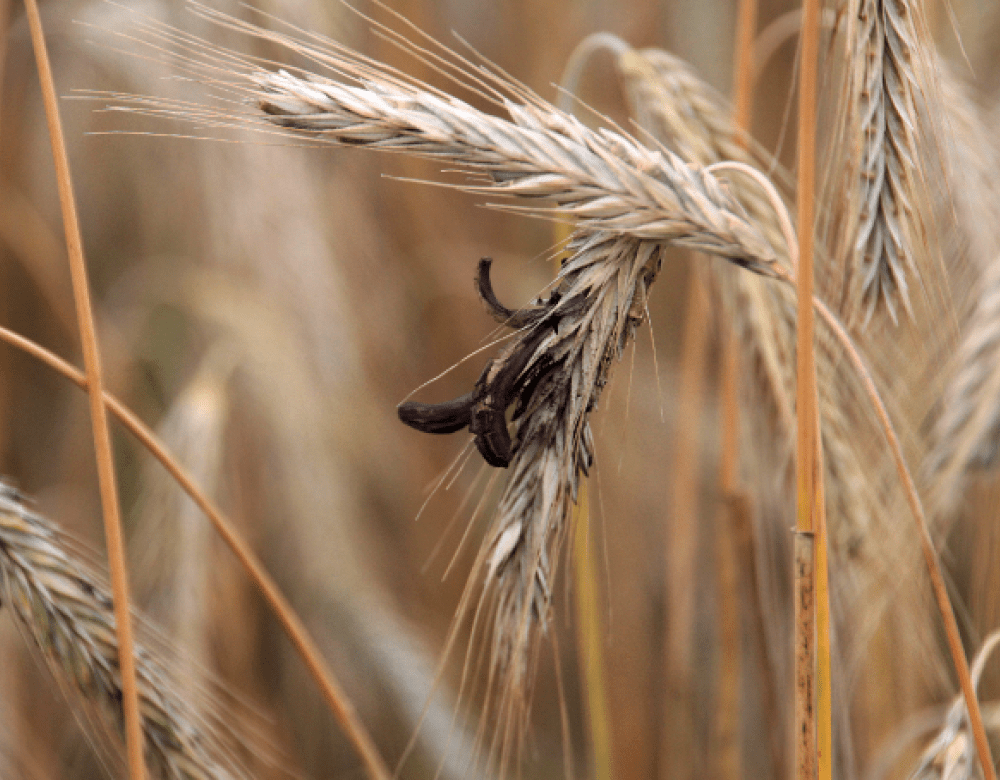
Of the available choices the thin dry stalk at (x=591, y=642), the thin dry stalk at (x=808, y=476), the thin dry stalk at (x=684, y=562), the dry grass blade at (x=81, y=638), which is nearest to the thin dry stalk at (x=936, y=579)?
the thin dry stalk at (x=808, y=476)

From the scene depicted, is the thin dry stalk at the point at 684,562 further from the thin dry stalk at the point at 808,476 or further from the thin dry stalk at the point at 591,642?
the thin dry stalk at the point at 808,476

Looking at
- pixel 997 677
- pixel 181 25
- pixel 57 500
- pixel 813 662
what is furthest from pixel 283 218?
pixel 997 677

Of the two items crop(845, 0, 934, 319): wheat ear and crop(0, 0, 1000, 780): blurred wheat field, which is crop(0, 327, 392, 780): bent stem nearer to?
crop(0, 0, 1000, 780): blurred wheat field

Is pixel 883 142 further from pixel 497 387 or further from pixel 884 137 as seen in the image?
pixel 497 387

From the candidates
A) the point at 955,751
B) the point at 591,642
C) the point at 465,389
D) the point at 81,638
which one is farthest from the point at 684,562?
the point at 81,638

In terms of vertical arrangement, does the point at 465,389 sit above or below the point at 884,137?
below
